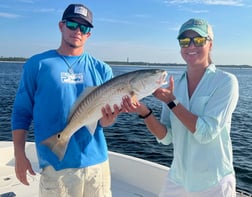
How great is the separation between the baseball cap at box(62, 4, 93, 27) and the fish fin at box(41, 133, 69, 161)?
1168 mm

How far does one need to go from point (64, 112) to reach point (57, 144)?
1.07 ft

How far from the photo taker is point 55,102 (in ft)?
9.84

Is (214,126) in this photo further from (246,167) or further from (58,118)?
(246,167)

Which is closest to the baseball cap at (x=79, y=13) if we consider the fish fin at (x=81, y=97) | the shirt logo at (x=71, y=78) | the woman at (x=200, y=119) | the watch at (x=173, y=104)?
the shirt logo at (x=71, y=78)

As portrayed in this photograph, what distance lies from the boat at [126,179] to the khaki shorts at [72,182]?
215 cm

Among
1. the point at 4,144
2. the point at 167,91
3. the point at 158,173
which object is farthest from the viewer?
the point at 4,144

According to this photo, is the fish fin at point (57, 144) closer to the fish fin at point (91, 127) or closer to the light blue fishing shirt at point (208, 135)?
the fish fin at point (91, 127)

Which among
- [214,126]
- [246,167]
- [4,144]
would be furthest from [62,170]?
[246,167]

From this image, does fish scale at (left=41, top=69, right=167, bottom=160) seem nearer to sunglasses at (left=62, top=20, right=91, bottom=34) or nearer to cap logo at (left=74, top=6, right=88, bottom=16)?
sunglasses at (left=62, top=20, right=91, bottom=34)

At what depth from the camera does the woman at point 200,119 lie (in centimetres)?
279

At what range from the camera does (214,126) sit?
9.01 feet

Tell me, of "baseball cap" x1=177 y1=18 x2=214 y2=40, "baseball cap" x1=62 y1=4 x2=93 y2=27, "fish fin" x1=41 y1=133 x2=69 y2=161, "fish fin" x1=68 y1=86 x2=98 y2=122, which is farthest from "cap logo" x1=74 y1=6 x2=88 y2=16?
"fish fin" x1=41 y1=133 x2=69 y2=161

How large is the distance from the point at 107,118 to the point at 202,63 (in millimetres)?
1072

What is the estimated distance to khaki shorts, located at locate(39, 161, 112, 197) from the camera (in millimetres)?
3000
